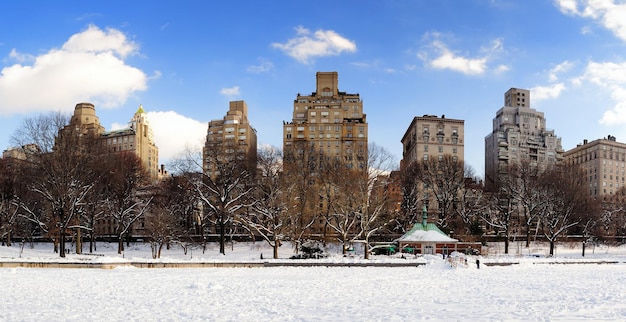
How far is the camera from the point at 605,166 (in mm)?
148500

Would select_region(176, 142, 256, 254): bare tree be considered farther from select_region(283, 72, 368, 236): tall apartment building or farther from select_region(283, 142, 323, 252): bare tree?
select_region(283, 72, 368, 236): tall apartment building

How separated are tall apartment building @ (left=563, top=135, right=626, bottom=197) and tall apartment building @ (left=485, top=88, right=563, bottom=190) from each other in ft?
28.4

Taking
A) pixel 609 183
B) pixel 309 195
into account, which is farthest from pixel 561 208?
pixel 609 183

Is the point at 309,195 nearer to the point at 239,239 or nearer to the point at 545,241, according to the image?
the point at 239,239

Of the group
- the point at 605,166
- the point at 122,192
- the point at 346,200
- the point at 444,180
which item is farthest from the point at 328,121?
the point at 605,166

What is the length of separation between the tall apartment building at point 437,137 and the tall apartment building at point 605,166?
1823 inches

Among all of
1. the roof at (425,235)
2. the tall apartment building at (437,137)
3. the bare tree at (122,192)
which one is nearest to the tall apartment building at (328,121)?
the tall apartment building at (437,137)

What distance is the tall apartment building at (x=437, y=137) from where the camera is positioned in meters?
117

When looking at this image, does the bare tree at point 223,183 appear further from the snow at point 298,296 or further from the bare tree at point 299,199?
the snow at point 298,296

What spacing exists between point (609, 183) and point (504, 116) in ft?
108

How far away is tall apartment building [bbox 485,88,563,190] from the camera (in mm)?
139500

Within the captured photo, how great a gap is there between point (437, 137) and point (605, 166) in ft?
192

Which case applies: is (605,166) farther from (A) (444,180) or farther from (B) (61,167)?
(B) (61,167)

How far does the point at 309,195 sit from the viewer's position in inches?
2479
